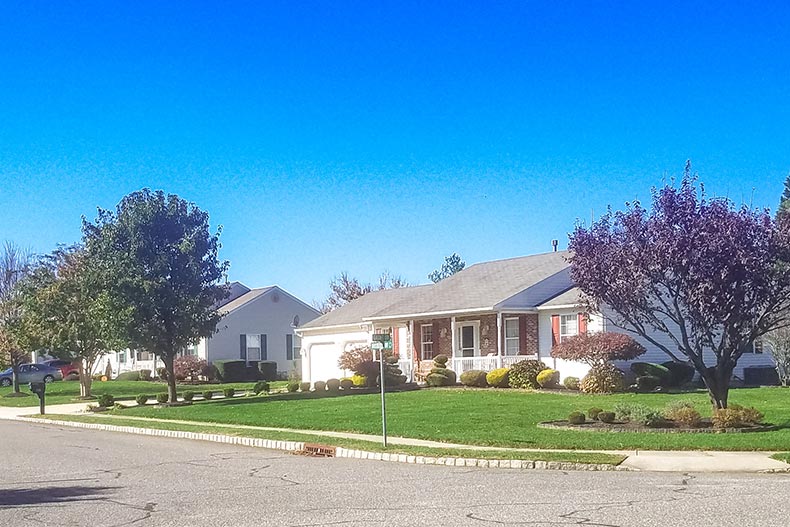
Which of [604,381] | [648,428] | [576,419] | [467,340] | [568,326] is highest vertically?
[568,326]

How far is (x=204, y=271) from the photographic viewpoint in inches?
1442

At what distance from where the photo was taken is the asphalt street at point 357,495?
10.5 meters

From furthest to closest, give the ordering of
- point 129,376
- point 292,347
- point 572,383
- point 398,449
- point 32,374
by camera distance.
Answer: point 32,374, point 292,347, point 129,376, point 572,383, point 398,449

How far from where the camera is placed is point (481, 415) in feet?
79.4

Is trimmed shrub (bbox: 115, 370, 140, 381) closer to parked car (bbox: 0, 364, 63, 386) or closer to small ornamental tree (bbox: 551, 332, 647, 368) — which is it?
parked car (bbox: 0, 364, 63, 386)

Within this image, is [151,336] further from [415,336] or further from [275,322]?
[275,322]

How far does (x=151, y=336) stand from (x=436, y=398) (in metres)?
11.9

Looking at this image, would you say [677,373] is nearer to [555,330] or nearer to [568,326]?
[568,326]

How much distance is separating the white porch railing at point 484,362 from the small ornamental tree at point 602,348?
392cm

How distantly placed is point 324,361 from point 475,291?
10.7 metres

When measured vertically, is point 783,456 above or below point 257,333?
below

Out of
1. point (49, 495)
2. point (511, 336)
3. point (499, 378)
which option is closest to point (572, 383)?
point (499, 378)

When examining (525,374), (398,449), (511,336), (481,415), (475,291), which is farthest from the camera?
(475,291)

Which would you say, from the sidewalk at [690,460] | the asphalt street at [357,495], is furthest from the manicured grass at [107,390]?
the sidewalk at [690,460]
